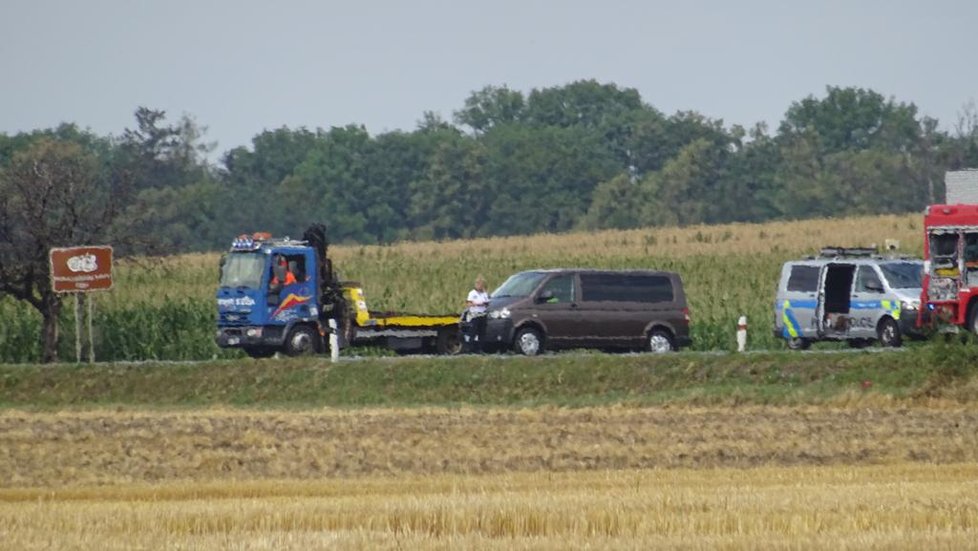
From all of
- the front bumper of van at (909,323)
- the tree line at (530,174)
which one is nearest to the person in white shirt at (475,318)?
the front bumper of van at (909,323)

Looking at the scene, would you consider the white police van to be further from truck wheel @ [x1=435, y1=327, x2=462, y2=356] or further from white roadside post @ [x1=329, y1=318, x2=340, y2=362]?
white roadside post @ [x1=329, y1=318, x2=340, y2=362]

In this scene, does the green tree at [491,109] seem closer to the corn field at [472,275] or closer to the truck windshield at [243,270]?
the corn field at [472,275]

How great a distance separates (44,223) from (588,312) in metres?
12.9

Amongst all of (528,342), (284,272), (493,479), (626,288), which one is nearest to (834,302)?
(626,288)

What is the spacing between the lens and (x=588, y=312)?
41.4 metres

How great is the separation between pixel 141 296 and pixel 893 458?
35452mm

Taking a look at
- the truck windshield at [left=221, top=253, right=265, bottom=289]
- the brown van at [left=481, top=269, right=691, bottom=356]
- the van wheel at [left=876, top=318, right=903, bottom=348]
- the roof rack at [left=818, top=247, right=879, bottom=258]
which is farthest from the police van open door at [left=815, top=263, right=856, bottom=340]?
the truck windshield at [left=221, top=253, right=265, bottom=289]

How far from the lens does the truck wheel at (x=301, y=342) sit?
42.2 metres

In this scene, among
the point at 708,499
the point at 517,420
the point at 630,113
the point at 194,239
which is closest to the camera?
the point at 708,499

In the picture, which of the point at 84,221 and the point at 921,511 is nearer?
the point at 921,511

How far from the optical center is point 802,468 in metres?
25.4

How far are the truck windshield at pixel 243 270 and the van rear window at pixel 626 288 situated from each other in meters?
6.52

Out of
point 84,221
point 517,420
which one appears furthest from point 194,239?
point 517,420

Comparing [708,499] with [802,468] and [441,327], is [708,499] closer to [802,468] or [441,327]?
[802,468]
